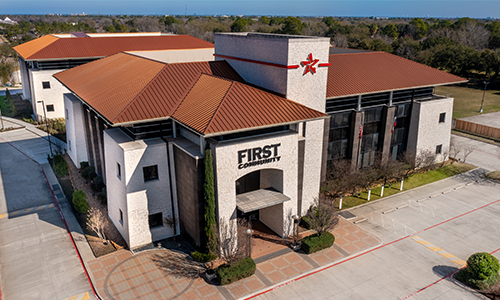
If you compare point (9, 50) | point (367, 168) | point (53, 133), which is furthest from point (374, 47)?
point (9, 50)

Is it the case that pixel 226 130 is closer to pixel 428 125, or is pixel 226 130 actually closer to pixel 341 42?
pixel 428 125

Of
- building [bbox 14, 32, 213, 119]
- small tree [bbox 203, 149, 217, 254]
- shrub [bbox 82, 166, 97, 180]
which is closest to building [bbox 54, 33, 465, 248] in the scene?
small tree [bbox 203, 149, 217, 254]

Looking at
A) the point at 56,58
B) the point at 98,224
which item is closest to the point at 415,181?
the point at 98,224

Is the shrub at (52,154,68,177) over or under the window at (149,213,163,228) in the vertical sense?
over

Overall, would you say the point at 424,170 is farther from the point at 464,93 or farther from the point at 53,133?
the point at 464,93

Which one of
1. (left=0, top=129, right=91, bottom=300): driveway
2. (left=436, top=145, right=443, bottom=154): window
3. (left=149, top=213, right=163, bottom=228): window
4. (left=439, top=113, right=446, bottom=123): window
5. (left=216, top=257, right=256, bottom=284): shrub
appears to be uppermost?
(left=439, top=113, right=446, bottom=123): window

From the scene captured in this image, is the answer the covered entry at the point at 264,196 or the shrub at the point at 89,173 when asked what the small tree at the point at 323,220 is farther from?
the shrub at the point at 89,173

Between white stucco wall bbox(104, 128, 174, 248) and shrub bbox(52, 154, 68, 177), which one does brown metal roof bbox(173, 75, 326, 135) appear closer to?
white stucco wall bbox(104, 128, 174, 248)
